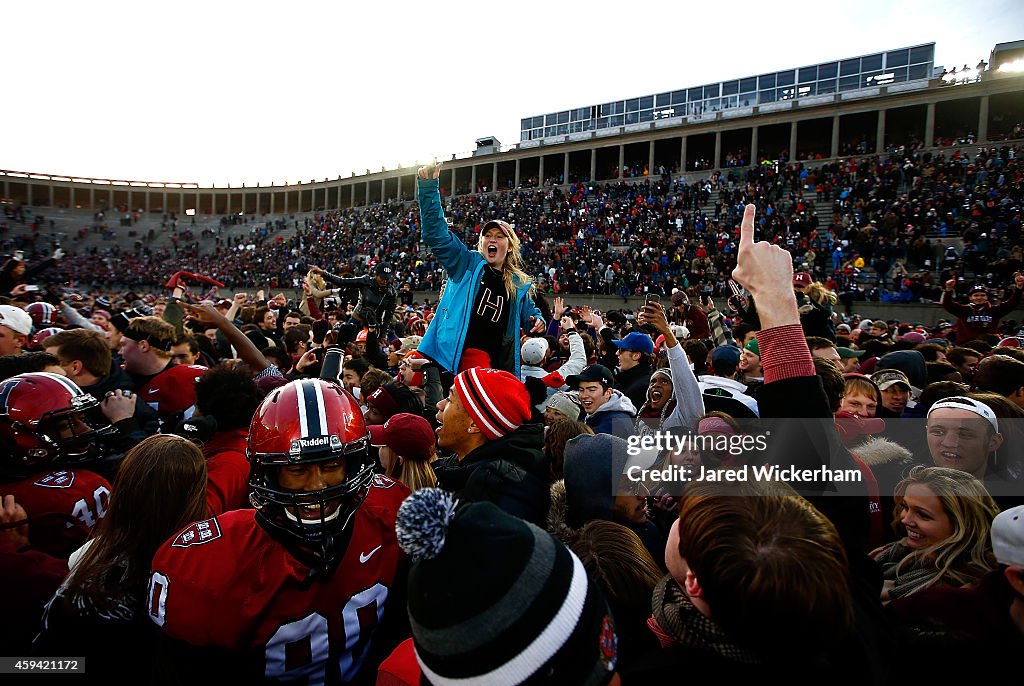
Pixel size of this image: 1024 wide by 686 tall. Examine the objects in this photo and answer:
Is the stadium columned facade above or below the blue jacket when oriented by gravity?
above

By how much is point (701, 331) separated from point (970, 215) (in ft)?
71.0

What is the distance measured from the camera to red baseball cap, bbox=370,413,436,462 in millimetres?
2721

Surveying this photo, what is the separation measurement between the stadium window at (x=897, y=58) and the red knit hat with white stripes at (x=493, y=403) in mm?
51138

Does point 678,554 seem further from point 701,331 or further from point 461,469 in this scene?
point 701,331

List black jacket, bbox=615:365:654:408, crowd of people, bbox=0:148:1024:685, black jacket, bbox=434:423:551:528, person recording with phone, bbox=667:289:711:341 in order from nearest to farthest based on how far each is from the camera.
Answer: crowd of people, bbox=0:148:1024:685 < black jacket, bbox=434:423:551:528 < black jacket, bbox=615:365:654:408 < person recording with phone, bbox=667:289:711:341

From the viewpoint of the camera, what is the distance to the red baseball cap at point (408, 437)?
2.72m

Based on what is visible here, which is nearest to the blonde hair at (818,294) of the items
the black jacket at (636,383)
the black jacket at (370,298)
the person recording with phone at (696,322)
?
the black jacket at (636,383)

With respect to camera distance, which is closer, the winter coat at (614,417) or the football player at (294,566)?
the football player at (294,566)

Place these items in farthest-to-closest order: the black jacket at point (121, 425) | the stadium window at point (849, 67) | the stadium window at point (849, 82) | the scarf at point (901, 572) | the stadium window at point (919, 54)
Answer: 1. the stadium window at point (849, 67)
2. the stadium window at point (849, 82)
3. the stadium window at point (919, 54)
4. the black jacket at point (121, 425)
5. the scarf at point (901, 572)

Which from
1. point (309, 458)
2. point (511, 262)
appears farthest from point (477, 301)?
point (309, 458)

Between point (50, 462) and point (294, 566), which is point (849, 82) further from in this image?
point (50, 462)

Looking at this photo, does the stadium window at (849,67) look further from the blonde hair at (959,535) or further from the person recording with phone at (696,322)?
the blonde hair at (959,535)

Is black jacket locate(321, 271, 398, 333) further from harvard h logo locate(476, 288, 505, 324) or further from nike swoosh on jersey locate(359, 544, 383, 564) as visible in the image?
nike swoosh on jersey locate(359, 544, 383, 564)

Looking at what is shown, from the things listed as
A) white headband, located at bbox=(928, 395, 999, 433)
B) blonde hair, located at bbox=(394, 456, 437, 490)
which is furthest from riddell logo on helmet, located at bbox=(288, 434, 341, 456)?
white headband, located at bbox=(928, 395, 999, 433)
